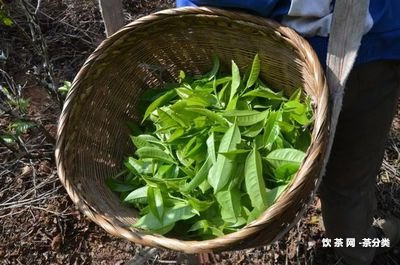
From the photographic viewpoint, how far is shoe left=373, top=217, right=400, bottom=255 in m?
1.58

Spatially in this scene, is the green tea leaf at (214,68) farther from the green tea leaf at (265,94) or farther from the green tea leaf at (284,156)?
the green tea leaf at (284,156)

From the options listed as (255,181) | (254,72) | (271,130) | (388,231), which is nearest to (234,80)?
(254,72)

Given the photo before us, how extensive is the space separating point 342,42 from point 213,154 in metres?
0.32

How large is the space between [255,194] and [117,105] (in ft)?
1.38

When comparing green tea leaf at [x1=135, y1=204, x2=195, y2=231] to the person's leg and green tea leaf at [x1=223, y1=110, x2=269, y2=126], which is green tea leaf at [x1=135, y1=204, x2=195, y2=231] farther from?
the person's leg

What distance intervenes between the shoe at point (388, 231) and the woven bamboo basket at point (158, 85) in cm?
66

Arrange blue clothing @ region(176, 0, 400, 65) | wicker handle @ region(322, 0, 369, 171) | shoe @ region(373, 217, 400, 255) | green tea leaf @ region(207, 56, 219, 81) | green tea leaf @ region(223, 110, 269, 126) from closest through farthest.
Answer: wicker handle @ region(322, 0, 369, 171) → blue clothing @ region(176, 0, 400, 65) → green tea leaf @ region(223, 110, 269, 126) → green tea leaf @ region(207, 56, 219, 81) → shoe @ region(373, 217, 400, 255)

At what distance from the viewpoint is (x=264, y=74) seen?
3.82 ft

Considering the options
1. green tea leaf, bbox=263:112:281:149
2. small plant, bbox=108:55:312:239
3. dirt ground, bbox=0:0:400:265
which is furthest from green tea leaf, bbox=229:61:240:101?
dirt ground, bbox=0:0:400:265

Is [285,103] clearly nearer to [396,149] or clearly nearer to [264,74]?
[264,74]

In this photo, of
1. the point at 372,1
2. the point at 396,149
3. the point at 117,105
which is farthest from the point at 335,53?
the point at 396,149

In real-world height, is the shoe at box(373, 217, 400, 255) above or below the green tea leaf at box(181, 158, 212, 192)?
below

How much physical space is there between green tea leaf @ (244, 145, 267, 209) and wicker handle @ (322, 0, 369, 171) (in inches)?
4.8

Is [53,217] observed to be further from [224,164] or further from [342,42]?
[342,42]
